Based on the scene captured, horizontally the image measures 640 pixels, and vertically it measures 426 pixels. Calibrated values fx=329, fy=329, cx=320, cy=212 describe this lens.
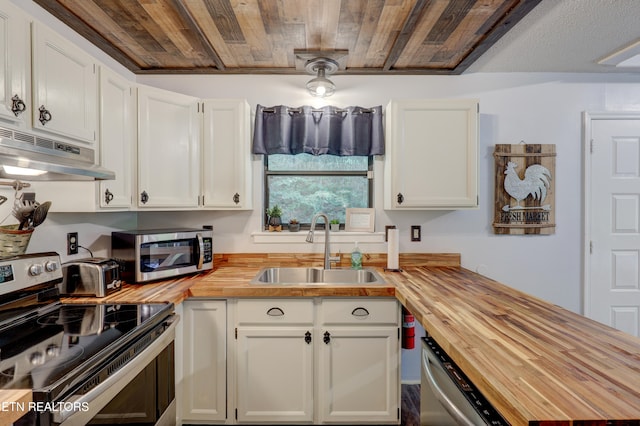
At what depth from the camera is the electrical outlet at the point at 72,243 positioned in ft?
6.24

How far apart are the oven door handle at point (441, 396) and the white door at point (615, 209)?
1.90 m

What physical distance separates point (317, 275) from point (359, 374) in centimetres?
74

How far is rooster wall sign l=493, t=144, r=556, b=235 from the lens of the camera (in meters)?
2.42

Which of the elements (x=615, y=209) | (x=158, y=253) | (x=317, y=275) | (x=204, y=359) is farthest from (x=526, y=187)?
(x=158, y=253)

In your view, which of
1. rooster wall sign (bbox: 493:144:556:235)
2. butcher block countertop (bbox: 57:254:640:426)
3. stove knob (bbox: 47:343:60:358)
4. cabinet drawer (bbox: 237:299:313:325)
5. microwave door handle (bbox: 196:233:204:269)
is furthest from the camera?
rooster wall sign (bbox: 493:144:556:235)

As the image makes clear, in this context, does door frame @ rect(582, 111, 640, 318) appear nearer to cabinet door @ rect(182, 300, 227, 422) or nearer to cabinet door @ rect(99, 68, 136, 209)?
cabinet door @ rect(182, 300, 227, 422)

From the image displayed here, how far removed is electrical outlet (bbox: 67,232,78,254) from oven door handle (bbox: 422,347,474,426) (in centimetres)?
199

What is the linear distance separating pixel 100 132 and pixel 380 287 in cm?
172

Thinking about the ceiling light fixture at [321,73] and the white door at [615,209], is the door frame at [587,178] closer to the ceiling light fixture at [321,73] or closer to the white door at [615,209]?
the white door at [615,209]

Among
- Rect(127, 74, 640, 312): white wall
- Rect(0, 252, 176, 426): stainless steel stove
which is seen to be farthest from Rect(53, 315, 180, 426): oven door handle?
Rect(127, 74, 640, 312): white wall

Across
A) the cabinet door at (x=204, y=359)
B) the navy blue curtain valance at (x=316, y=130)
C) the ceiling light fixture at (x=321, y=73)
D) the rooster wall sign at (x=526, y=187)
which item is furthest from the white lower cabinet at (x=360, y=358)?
the ceiling light fixture at (x=321, y=73)

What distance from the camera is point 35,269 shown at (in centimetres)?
144

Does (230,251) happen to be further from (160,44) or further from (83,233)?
(160,44)

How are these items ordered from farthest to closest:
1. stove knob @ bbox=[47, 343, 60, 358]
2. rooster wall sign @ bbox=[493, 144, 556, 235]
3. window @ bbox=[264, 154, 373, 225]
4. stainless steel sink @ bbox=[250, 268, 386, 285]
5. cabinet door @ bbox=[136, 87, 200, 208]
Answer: window @ bbox=[264, 154, 373, 225], rooster wall sign @ bbox=[493, 144, 556, 235], stainless steel sink @ bbox=[250, 268, 386, 285], cabinet door @ bbox=[136, 87, 200, 208], stove knob @ bbox=[47, 343, 60, 358]
